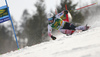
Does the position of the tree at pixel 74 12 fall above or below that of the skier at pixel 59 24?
below

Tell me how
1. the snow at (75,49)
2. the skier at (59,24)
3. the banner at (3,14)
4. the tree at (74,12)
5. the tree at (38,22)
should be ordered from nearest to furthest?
the snow at (75,49), the skier at (59,24), the banner at (3,14), the tree at (74,12), the tree at (38,22)

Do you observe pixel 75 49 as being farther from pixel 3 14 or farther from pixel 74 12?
pixel 74 12

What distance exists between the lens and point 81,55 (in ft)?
5.43

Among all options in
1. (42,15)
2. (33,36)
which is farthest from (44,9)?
(33,36)

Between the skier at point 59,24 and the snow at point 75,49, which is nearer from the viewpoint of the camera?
the snow at point 75,49

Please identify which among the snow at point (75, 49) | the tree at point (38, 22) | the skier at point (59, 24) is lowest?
the tree at point (38, 22)

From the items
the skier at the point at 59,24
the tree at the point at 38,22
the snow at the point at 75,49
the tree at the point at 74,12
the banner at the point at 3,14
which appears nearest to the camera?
the snow at the point at 75,49

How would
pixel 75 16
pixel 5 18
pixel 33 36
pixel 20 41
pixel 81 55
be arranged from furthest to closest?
1. pixel 20 41
2. pixel 33 36
3. pixel 75 16
4. pixel 5 18
5. pixel 81 55

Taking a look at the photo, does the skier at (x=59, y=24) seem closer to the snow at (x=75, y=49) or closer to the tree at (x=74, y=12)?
the snow at (x=75, y=49)

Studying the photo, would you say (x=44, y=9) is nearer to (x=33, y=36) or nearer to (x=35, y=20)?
(x=35, y=20)

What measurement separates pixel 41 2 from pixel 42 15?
1710mm

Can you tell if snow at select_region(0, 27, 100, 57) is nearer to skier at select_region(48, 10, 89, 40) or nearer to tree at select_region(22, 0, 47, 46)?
skier at select_region(48, 10, 89, 40)

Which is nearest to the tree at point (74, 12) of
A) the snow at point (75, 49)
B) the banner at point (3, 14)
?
the banner at point (3, 14)

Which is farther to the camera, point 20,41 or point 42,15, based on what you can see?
point 20,41
